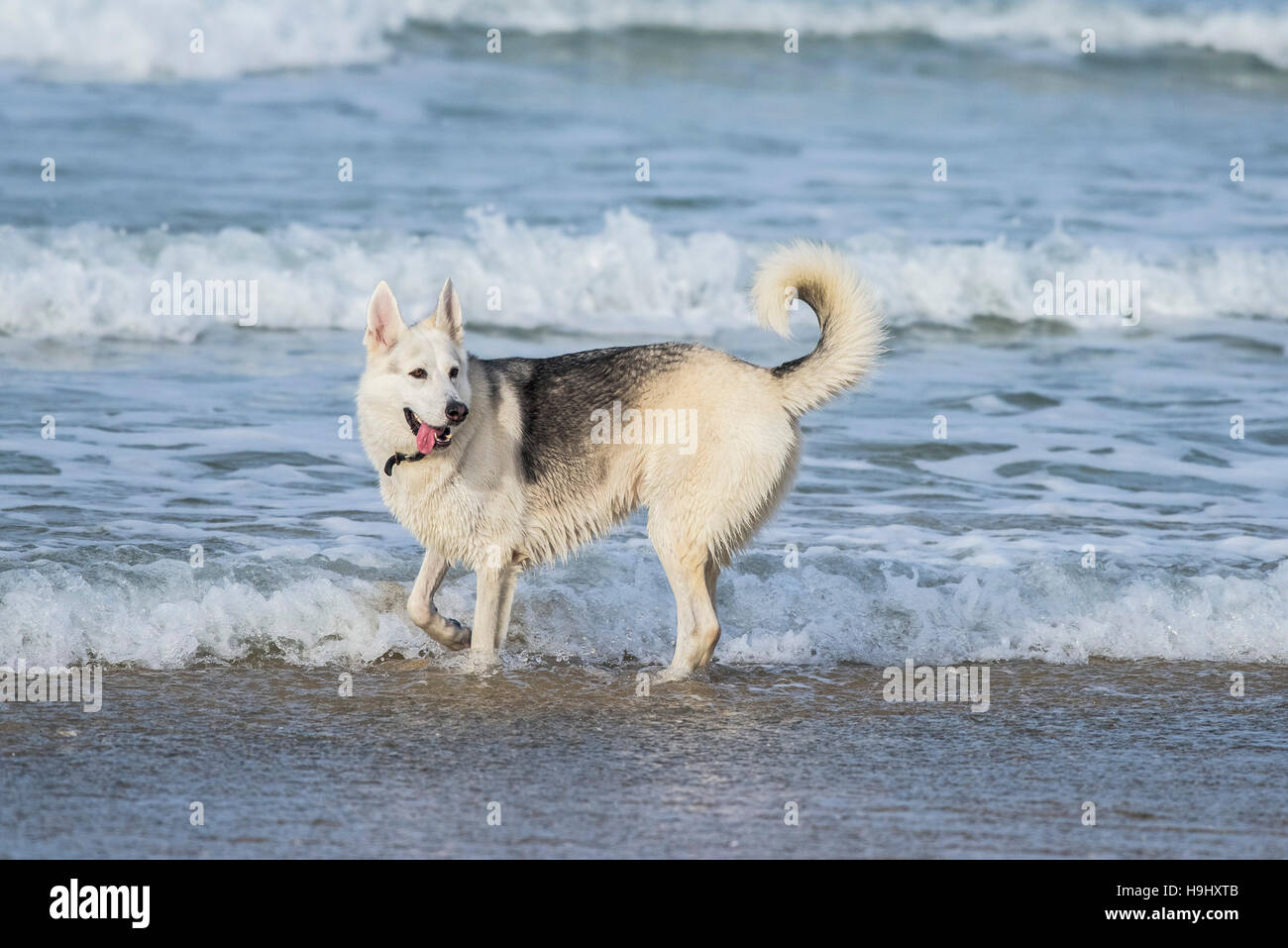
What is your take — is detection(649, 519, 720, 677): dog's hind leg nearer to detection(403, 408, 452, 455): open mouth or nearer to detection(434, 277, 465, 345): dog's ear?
detection(403, 408, 452, 455): open mouth

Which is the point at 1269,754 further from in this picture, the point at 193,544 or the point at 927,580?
the point at 193,544

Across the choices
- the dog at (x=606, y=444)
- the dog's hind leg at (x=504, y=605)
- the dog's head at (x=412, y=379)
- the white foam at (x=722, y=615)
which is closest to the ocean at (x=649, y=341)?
→ the white foam at (x=722, y=615)

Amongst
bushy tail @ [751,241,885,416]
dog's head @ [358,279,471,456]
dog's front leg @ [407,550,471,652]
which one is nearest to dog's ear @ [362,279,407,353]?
dog's head @ [358,279,471,456]

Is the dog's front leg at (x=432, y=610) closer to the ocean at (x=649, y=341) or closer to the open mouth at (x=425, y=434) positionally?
the ocean at (x=649, y=341)

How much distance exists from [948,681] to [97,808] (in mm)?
3435

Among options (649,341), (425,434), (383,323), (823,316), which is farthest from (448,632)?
(649,341)

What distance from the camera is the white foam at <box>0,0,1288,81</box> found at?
836 inches

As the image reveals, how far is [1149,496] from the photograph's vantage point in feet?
30.9

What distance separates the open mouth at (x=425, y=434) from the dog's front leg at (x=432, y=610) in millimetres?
538

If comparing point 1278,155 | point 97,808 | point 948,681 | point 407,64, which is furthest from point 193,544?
point 1278,155

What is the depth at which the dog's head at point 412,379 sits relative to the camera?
6.12 m

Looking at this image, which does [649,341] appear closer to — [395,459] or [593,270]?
[593,270]

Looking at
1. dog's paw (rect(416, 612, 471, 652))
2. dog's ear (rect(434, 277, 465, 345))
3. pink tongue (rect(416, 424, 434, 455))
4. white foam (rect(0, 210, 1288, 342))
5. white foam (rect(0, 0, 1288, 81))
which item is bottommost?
dog's paw (rect(416, 612, 471, 652))

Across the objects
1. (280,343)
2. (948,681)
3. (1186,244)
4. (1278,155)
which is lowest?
(948,681)
